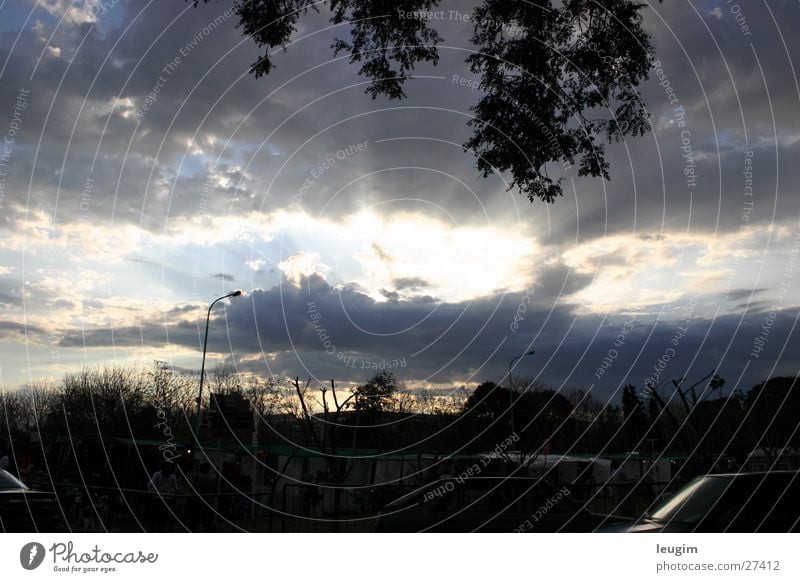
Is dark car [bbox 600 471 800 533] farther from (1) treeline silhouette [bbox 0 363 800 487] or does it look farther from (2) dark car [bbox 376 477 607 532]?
(1) treeline silhouette [bbox 0 363 800 487]

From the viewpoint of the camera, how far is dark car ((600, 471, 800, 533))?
27.6 ft

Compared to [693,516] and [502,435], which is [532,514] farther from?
[502,435]

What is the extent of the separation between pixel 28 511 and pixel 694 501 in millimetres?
9998

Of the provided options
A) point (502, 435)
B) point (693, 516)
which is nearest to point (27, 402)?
point (502, 435)

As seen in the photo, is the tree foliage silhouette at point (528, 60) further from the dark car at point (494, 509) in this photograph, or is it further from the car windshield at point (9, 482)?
the car windshield at point (9, 482)

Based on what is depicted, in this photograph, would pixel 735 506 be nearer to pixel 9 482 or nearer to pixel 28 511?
pixel 28 511

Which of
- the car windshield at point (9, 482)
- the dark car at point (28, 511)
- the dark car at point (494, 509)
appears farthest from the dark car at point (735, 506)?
the car windshield at point (9, 482)

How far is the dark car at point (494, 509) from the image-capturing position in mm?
12438

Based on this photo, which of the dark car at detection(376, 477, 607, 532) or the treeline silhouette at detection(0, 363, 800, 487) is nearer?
the dark car at detection(376, 477, 607, 532)

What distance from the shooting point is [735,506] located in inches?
337

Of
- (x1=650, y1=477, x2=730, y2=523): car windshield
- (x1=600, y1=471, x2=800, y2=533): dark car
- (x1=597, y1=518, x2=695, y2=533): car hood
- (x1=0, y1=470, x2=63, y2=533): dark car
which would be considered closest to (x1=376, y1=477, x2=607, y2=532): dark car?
(x1=597, y1=518, x2=695, y2=533): car hood

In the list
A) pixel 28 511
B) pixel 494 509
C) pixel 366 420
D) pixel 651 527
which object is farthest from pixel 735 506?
pixel 366 420

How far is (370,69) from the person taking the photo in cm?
1247
